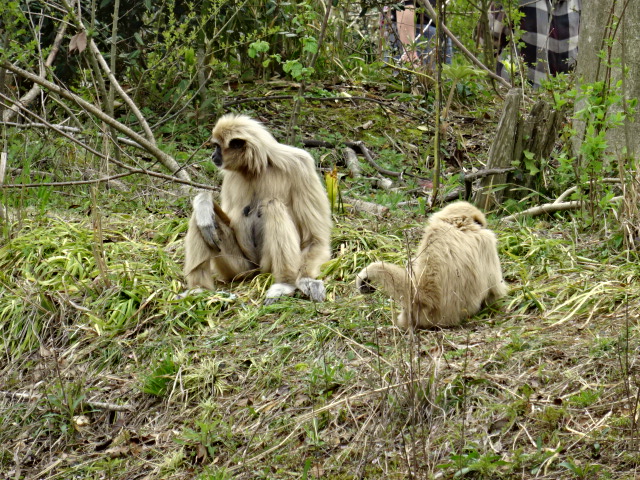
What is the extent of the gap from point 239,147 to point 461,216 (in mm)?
2224

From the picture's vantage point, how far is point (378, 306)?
5859mm

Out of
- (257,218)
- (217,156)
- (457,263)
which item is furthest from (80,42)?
(457,263)

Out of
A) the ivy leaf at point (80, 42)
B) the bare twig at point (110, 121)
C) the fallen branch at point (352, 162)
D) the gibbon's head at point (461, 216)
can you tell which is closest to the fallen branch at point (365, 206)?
the fallen branch at point (352, 162)

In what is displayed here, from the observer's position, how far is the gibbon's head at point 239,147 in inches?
273

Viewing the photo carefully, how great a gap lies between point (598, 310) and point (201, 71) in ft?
22.0

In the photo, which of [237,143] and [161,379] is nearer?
[161,379]

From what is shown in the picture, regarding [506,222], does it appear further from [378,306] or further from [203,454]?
[203,454]

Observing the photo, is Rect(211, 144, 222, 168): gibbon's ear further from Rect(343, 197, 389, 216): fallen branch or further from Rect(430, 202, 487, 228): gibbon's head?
Rect(430, 202, 487, 228): gibbon's head

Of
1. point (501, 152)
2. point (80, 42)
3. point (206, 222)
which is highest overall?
point (80, 42)

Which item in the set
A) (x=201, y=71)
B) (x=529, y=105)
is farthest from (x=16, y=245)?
(x=529, y=105)

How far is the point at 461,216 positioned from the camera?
18.3 feet

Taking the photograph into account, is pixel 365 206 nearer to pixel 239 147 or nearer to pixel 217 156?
pixel 239 147

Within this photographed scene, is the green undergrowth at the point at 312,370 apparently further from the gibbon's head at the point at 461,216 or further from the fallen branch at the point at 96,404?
the gibbon's head at the point at 461,216

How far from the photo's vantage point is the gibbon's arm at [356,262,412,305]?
5.27m
